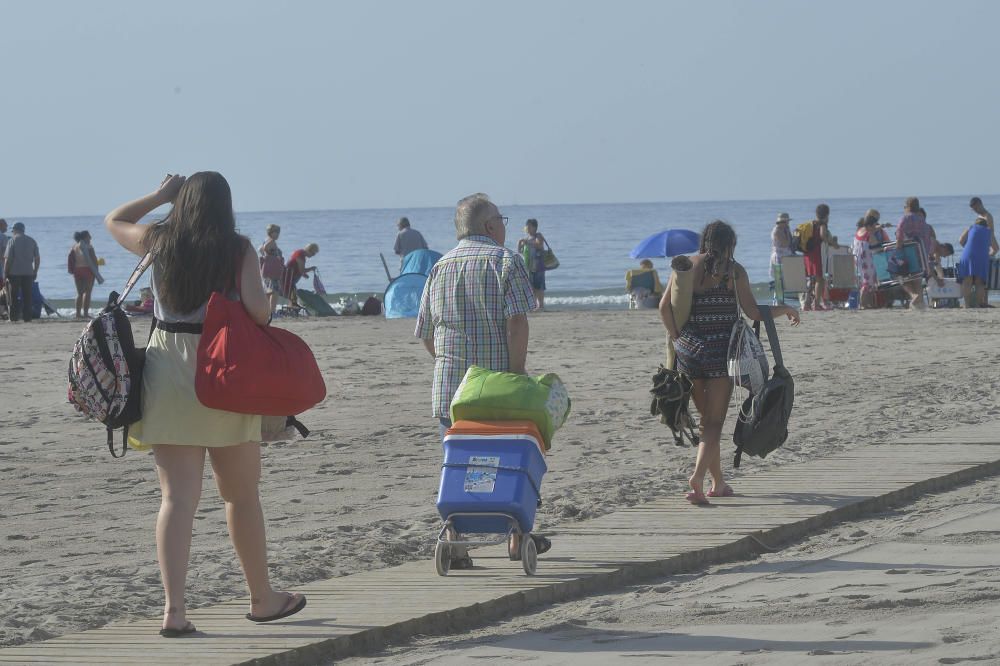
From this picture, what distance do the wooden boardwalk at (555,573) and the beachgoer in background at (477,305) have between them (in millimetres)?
306

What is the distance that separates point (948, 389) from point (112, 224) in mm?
9029

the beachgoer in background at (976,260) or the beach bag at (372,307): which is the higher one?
the beachgoer in background at (976,260)

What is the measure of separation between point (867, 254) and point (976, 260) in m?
1.54

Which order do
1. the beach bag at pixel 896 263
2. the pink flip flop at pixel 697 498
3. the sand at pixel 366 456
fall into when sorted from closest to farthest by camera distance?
the sand at pixel 366 456 → the pink flip flop at pixel 697 498 → the beach bag at pixel 896 263

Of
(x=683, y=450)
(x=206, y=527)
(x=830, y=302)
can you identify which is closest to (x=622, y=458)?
(x=683, y=450)

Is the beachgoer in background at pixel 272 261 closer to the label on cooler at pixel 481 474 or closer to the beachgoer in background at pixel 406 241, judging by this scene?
the beachgoer in background at pixel 406 241

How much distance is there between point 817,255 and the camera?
70.7ft

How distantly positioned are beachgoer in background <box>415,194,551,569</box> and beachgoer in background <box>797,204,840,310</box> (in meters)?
15.5

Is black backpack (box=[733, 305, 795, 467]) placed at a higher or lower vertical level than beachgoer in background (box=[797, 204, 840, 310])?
lower

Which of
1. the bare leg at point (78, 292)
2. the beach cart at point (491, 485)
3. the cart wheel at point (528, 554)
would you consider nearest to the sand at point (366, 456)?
the beach cart at point (491, 485)

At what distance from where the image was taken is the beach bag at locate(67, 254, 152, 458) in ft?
15.9

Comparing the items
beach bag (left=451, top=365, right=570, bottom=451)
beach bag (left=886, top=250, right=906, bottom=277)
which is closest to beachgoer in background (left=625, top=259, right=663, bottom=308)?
beach bag (left=886, top=250, right=906, bottom=277)

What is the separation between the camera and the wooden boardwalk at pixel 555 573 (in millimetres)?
4988

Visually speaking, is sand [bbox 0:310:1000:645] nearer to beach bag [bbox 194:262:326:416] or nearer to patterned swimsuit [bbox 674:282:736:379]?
patterned swimsuit [bbox 674:282:736:379]
